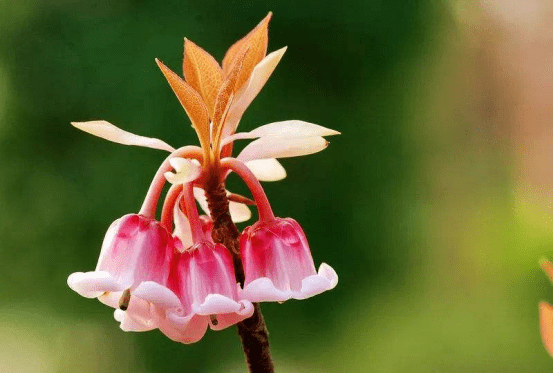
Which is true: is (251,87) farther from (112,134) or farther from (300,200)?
(300,200)

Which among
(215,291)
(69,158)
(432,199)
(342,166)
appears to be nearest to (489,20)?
(432,199)

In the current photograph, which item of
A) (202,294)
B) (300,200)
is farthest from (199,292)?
(300,200)

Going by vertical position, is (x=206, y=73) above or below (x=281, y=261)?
above

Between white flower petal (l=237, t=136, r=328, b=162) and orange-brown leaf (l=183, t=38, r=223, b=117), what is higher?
orange-brown leaf (l=183, t=38, r=223, b=117)

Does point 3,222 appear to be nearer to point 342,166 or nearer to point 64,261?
point 64,261

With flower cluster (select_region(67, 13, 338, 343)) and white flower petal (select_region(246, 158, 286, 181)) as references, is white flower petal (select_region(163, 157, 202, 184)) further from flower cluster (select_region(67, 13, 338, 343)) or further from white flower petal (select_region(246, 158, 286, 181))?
white flower petal (select_region(246, 158, 286, 181))

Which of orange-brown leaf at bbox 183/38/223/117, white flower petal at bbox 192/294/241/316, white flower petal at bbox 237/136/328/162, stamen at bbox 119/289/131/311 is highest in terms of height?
orange-brown leaf at bbox 183/38/223/117

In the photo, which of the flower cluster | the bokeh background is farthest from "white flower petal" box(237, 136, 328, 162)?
the bokeh background

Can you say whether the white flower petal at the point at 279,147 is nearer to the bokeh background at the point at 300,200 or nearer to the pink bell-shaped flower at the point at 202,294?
the pink bell-shaped flower at the point at 202,294
